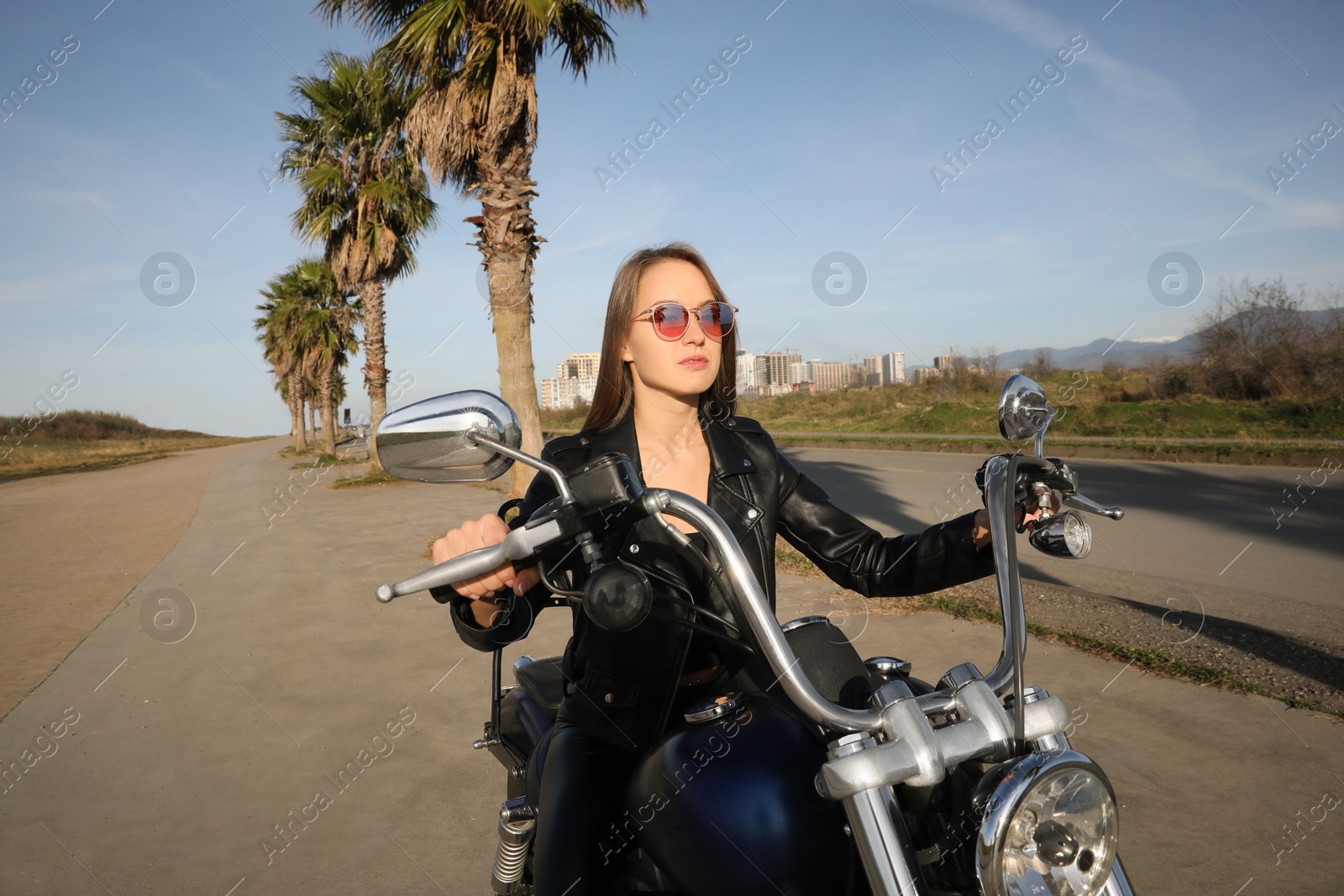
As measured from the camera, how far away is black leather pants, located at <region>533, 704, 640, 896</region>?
1.50m

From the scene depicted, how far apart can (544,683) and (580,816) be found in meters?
0.70

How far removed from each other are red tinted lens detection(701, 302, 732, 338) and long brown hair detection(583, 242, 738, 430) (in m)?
0.14

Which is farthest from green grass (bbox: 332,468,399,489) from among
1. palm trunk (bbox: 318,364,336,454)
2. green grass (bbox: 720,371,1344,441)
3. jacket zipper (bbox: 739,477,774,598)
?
jacket zipper (bbox: 739,477,774,598)

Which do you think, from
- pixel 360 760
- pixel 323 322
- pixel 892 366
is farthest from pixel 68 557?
pixel 892 366

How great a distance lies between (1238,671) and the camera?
13.6 feet

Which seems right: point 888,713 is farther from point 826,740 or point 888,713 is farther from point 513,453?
point 513,453

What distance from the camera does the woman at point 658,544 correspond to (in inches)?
59.1

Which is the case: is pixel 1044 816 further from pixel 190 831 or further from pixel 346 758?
pixel 346 758

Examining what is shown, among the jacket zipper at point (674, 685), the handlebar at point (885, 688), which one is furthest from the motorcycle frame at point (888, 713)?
the jacket zipper at point (674, 685)

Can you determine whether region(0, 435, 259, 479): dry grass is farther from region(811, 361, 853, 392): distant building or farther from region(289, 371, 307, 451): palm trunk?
region(811, 361, 853, 392): distant building

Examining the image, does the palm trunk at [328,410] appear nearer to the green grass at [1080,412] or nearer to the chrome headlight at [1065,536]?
the green grass at [1080,412]

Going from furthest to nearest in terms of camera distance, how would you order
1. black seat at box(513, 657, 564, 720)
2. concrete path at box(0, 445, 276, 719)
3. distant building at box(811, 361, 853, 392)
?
1. distant building at box(811, 361, 853, 392)
2. concrete path at box(0, 445, 276, 719)
3. black seat at box(513, 657, 564, 720)

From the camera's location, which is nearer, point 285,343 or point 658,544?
point 658,544

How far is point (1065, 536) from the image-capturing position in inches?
51.7
